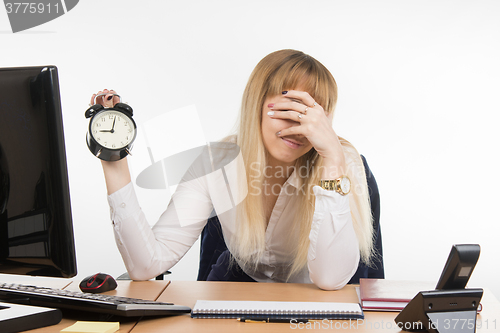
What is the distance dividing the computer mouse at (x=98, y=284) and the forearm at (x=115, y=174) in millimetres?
254

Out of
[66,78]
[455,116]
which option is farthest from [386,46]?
[66,78]

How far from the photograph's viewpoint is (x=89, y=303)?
0.88 m

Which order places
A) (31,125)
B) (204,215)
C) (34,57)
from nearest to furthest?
(31,125), (204,215), (34,57)

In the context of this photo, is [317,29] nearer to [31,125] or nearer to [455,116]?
[455,116]

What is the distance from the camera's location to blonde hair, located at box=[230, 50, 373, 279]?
5.04 ft

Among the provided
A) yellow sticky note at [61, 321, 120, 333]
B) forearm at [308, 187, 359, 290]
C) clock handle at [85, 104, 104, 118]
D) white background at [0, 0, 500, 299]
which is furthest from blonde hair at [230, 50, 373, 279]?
white background at [0, 0, 500, 299]

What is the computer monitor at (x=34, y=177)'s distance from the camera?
803 millimetres

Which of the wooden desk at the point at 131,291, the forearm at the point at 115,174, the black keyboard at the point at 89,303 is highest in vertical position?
the forearm at the point at 115,174

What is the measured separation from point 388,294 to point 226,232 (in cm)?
79

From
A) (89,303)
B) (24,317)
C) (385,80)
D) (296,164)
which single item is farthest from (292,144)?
(385,80)

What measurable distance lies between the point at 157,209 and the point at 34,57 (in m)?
1.60

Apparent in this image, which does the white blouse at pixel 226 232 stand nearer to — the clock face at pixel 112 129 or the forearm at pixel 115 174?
the forearm at pixel 115 174

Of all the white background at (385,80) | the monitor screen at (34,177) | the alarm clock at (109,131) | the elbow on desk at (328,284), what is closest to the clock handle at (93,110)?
the alarm clock at (109,131)

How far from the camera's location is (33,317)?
2.72 ft
